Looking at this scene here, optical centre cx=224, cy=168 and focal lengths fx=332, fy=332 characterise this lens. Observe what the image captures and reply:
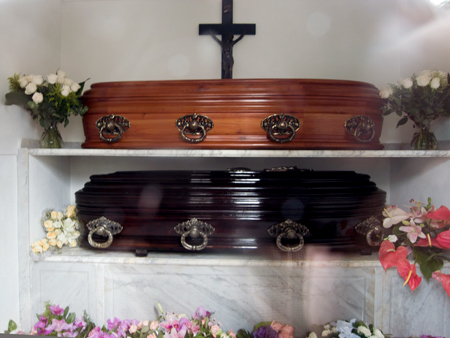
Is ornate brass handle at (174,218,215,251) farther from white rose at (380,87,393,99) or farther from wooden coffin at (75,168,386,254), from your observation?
white rose at (380,87,393,99)

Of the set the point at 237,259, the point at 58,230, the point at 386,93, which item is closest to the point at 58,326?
the point at 58,230

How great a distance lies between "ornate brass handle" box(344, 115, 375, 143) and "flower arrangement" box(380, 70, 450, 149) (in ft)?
0.48

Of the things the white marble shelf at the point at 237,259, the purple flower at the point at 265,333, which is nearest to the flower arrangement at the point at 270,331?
the purple flower at the point at 265,333

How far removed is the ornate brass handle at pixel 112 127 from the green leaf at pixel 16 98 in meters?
0.36

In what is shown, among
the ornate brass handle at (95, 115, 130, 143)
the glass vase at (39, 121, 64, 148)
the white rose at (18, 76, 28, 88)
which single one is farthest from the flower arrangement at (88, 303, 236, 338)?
the white rose at (18, 76, 28, 88)

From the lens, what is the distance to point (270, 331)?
4.79 feet

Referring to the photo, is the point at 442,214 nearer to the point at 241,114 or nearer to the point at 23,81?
the point at 241,114

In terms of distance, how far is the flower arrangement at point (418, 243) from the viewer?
149 centimetres

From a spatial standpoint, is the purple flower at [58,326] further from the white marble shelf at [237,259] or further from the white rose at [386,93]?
the white rose at [386,93]

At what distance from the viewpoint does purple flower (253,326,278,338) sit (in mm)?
1448

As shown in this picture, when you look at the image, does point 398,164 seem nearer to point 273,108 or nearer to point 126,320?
point 273,108

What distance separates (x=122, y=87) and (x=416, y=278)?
1.65 metres

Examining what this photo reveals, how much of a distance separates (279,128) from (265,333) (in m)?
0.92

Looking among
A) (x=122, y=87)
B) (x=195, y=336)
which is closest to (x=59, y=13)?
(x=122, y=87)
